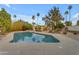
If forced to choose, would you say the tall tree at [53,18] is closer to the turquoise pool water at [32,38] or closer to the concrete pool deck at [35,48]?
the turquoise pool water at [32,38]

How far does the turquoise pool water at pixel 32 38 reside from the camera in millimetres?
3936

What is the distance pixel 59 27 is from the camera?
13.3 ft

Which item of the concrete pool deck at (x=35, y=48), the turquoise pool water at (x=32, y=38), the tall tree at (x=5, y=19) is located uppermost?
the tall tree at (x=5, y=19)

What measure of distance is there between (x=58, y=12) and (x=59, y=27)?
0.73 feet

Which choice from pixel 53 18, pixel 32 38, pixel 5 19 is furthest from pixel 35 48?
pixel 5 19

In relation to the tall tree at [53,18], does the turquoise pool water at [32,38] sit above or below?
below

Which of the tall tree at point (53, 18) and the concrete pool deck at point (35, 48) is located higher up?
the tall tree at point (53, 18)

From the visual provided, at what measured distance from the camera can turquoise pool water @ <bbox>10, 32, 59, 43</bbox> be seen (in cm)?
394

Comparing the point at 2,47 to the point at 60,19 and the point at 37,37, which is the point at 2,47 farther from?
the point at 60,19

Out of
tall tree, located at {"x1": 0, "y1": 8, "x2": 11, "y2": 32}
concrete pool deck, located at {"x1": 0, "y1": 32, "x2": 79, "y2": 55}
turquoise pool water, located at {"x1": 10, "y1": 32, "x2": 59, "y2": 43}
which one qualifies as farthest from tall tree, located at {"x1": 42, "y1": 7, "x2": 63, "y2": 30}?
tall tree, located at {"x1": 0, "y1": 8, "x2": 11, "y2": 32}

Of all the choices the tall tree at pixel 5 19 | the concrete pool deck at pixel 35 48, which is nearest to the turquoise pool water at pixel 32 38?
the concrete pool deck at pixel 35 48

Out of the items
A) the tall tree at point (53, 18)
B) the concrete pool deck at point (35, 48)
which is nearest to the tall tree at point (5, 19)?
the concrete pool deck at point (35, 48)
